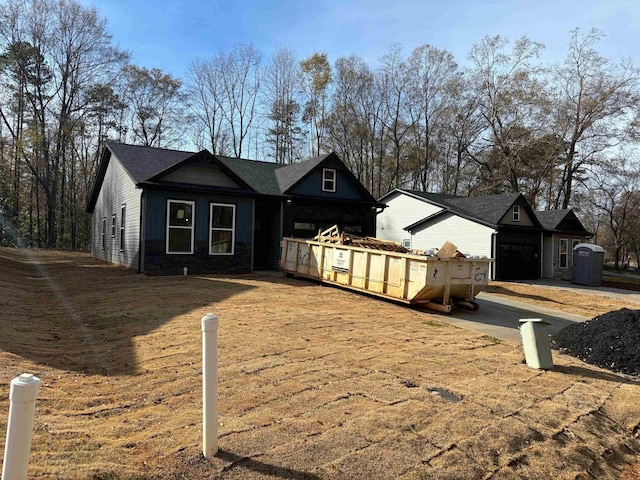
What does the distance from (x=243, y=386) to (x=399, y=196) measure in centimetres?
2609

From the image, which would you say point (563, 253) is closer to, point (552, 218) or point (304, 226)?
point (552, 218)

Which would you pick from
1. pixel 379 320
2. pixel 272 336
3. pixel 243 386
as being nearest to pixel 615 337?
pixel 379 320

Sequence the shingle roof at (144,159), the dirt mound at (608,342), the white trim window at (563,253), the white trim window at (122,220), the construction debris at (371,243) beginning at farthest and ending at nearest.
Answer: the white trim window at (563,253) → the white trim window at (122,220) → the shingle roof at (144,159) → the construction debris at (371,243) → the dirt mound at (608,342)

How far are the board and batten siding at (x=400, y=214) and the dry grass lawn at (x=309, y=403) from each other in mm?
19717

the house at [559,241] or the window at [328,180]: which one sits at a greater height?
the window at [328,180]

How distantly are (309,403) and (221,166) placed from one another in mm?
13282

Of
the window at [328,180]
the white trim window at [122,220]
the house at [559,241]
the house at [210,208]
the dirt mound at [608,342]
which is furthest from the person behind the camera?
the house at [559,241]

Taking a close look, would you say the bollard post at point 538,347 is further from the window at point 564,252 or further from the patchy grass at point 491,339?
the window at point 564,252

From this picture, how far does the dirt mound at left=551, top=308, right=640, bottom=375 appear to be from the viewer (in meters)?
6.43

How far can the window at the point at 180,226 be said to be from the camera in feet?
50.1

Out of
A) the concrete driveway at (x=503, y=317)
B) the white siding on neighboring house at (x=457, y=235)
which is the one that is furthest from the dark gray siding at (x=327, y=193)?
the concrete driveway at (x=503, y=317)

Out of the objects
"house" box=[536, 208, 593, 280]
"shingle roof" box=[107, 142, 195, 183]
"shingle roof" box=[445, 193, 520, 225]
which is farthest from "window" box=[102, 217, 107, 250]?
"house" box=[536, 208, 593, 280]

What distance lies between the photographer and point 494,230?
73.0 ft

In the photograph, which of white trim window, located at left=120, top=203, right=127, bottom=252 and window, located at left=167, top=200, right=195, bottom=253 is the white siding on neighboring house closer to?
window, located at left=167, top=200, right=195, bottom=253
